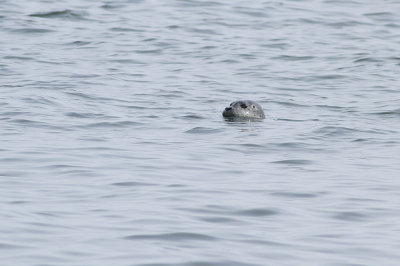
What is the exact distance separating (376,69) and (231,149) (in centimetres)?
890

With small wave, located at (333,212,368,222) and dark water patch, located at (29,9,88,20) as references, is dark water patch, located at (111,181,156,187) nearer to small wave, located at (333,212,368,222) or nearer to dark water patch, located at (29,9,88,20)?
small wave, located at (333,212,368,222)

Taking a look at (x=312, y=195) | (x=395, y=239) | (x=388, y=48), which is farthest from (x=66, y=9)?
(x=395, y=239)

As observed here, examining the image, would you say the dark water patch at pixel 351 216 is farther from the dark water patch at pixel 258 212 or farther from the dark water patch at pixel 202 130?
the dark water patch at pixel 202 130

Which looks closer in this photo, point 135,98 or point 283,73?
point 135,98

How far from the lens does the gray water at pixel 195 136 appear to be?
930 cm

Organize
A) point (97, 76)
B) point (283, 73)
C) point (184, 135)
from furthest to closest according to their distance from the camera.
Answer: point (283, 73) → point (97, 76) → point (184, 135)

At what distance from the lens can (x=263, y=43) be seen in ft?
81.5

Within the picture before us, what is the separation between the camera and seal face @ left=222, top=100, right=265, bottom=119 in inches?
640

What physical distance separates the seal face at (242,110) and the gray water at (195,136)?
20 centimetres

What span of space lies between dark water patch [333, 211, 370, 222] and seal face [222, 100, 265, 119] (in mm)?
5826

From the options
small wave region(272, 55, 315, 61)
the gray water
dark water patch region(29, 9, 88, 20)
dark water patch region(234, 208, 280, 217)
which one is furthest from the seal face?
dark water patch region(29, 9, 88, 20)

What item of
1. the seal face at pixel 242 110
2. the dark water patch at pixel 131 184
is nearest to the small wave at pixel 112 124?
the seal face at pixel 242 110

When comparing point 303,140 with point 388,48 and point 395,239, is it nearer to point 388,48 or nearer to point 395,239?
point 395,239

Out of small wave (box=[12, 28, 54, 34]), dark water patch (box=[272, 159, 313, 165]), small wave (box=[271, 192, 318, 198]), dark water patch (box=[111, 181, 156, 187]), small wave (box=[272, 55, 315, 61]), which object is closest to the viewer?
small wave (box=[271, 192, 318, 198])
